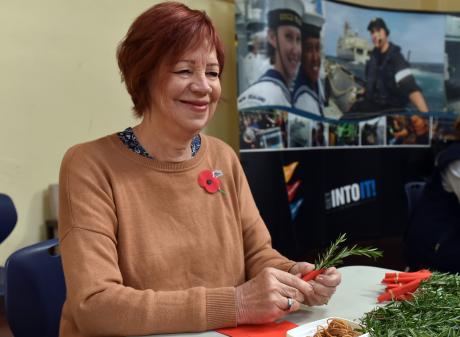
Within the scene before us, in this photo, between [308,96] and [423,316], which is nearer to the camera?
[423,316]

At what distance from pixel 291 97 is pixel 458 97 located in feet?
5.47

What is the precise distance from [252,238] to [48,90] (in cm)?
191

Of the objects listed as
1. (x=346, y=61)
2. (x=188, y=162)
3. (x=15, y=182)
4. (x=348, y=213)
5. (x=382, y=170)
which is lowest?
(x=348, y=213)

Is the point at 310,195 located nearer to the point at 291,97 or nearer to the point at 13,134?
the point at 291,97

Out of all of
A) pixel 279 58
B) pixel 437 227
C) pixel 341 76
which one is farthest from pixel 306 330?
pixel 341 76

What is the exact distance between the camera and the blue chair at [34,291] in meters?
1.39

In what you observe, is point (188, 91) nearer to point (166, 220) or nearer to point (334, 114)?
point (166, 220)

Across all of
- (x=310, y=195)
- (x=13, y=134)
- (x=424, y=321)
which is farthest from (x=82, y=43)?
(x=424, y=321)

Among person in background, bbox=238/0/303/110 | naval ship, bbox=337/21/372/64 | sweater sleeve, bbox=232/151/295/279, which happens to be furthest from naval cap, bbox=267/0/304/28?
sweater sleeve, bbox=232/151/295/279

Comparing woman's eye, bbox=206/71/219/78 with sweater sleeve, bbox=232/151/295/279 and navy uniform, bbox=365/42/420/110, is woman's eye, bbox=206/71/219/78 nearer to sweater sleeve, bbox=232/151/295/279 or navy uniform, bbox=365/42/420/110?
sweater sleeve, bbox=232/151/295/279

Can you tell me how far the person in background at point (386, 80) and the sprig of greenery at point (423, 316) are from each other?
9.46 feet

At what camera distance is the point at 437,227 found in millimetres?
2424

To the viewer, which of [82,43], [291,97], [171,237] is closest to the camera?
[171,237]

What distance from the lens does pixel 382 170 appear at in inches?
157
